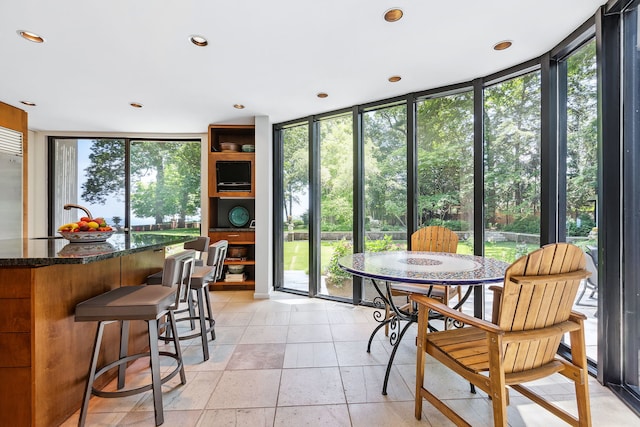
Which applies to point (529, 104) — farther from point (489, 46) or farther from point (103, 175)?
point (103, 175)

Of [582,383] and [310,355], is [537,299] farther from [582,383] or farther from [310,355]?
[310,355]

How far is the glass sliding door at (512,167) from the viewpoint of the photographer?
2.63m

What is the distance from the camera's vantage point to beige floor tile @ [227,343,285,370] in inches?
87.1

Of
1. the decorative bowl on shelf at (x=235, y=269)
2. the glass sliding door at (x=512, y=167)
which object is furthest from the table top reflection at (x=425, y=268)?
the decorative bowl on shelf at (x=235, y=269)

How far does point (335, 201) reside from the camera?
3.94 m

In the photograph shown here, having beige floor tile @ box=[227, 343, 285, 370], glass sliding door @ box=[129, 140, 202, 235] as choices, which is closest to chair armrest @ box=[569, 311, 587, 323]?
beige floor tile @ box=[227, 343, 285, 370]

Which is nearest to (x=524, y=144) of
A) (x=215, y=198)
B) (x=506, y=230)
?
(x=506, y=230)

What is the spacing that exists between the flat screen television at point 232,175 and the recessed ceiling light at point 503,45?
124 inches

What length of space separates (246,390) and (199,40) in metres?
2.50

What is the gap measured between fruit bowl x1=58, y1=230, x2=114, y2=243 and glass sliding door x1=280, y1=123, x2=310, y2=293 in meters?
2.50

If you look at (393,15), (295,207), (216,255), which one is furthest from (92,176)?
(393,15)

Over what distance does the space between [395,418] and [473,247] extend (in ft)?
6.39

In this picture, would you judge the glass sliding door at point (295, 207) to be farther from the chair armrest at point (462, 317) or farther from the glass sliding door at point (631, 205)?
the glass sliding door at point (631, 205)

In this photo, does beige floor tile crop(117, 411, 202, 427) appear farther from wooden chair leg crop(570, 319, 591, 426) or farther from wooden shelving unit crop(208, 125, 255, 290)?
wooden shelving unit crop(208, 125, 255, 290)
